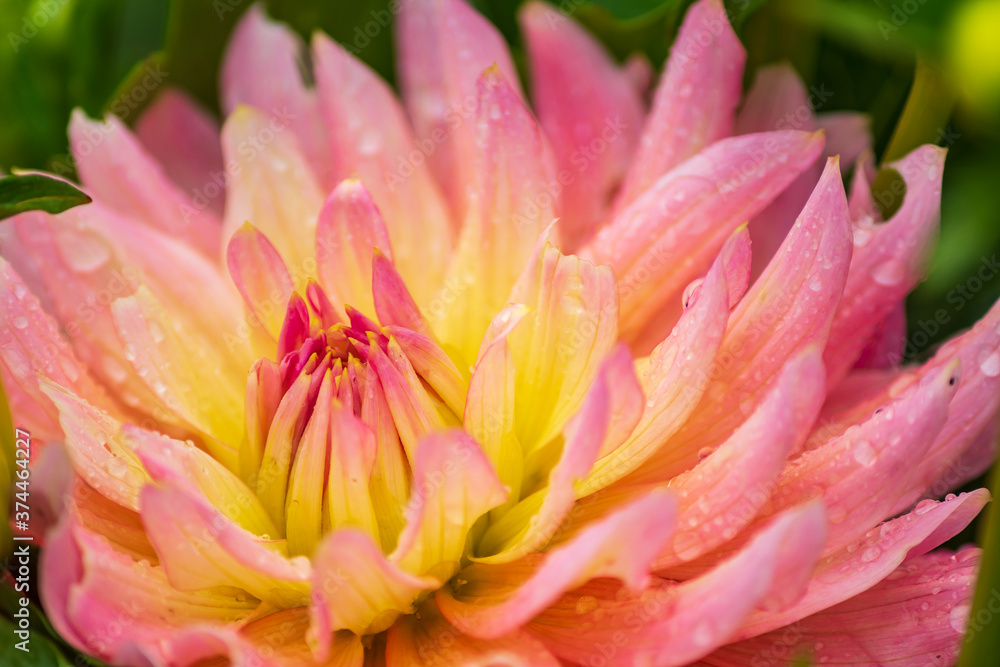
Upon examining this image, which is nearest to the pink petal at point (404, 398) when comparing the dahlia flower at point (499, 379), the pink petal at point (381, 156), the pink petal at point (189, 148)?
the dahlia flower at point (499, 379)

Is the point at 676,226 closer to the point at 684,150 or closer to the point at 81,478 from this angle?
the point at 684,150

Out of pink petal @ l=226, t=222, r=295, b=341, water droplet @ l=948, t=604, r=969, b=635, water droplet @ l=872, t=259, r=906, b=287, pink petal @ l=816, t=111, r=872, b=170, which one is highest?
pink petal @ l=816, t=111, r=872, b=170

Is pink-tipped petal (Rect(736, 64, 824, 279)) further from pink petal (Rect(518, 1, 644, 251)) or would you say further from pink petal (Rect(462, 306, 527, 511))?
pink petal (Rect(462, 306, 527, 511))

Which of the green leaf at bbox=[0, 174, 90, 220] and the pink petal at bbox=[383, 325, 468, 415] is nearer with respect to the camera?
the green leaf at bbox=[0, 174, 90, 220]

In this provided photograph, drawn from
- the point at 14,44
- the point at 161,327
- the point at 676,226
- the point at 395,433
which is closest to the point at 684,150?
the point at 676,226

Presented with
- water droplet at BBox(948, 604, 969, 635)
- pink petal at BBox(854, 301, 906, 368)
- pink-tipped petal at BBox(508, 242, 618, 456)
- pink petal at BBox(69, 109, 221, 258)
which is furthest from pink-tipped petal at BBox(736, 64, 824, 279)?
pink petal at BBox(69, 109, 221, 258)
